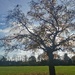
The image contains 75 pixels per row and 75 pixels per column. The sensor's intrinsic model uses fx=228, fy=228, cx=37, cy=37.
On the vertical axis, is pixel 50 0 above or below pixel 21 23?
above

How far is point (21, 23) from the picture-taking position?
29.2m

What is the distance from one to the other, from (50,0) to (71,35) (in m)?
5.21

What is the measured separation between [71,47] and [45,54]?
400 cm

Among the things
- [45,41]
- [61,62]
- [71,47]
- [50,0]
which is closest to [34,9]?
[50,0]

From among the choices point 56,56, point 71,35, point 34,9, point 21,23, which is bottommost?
point 56,56

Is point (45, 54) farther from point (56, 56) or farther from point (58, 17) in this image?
point (58, 17)

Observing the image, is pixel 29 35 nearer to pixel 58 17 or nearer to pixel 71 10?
pixel 58 17

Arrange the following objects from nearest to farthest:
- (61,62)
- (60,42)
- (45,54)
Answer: (60,42) < (45,54) < (61,62)

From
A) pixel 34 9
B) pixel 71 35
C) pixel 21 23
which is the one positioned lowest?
pixel 71 35

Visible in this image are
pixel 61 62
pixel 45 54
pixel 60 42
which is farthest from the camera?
pixel 61 62

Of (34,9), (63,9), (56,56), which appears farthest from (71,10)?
(56,56)

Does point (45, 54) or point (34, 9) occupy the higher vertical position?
point (34, 9)

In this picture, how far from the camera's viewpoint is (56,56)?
31250 mm

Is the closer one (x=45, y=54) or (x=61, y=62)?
(x=45, y=54)
